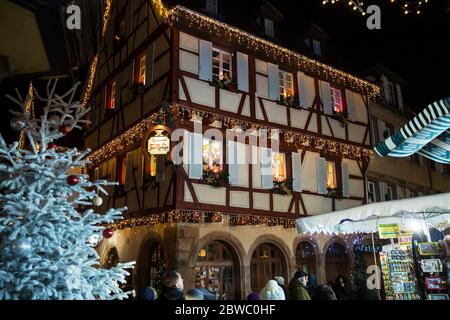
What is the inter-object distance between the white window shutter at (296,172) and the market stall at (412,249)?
15.9ft

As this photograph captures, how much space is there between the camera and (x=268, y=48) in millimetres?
14062

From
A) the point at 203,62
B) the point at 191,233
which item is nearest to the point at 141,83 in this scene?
the point at 203,62

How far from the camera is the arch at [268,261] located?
525 inches

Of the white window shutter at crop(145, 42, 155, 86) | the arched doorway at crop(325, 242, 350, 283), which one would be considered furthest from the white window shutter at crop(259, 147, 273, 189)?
the white window shutter at crop(145, 42, 155, 86)

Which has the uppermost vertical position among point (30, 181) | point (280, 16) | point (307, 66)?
point (280, 16)

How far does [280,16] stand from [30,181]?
514 inches

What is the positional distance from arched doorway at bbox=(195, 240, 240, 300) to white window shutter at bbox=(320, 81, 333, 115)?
252 inches

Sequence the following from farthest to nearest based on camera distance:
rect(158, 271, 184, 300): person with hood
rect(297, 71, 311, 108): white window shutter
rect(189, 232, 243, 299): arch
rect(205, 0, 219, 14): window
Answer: rect(297, 71, 311, 108): white window shutter, rect(205, 0, 219, 14): window, rect(189, 232, 243, 299): arch, rect(158, 271, 184, 300): person with hood

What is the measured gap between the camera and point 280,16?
15.4 metres

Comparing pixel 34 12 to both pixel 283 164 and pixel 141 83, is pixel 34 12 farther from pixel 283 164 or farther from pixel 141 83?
pixel 283 164

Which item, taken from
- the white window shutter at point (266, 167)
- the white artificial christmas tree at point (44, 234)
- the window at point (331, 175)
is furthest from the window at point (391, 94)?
the white artificial christmas tree at point (44, 234)

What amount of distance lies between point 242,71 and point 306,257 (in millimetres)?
6767

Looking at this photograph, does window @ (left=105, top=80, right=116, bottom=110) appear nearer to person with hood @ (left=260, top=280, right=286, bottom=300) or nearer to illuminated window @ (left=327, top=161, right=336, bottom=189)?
illuminated window @ (left=327, top=161, right=336, bottom=189)

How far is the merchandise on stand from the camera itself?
7.19 metres
